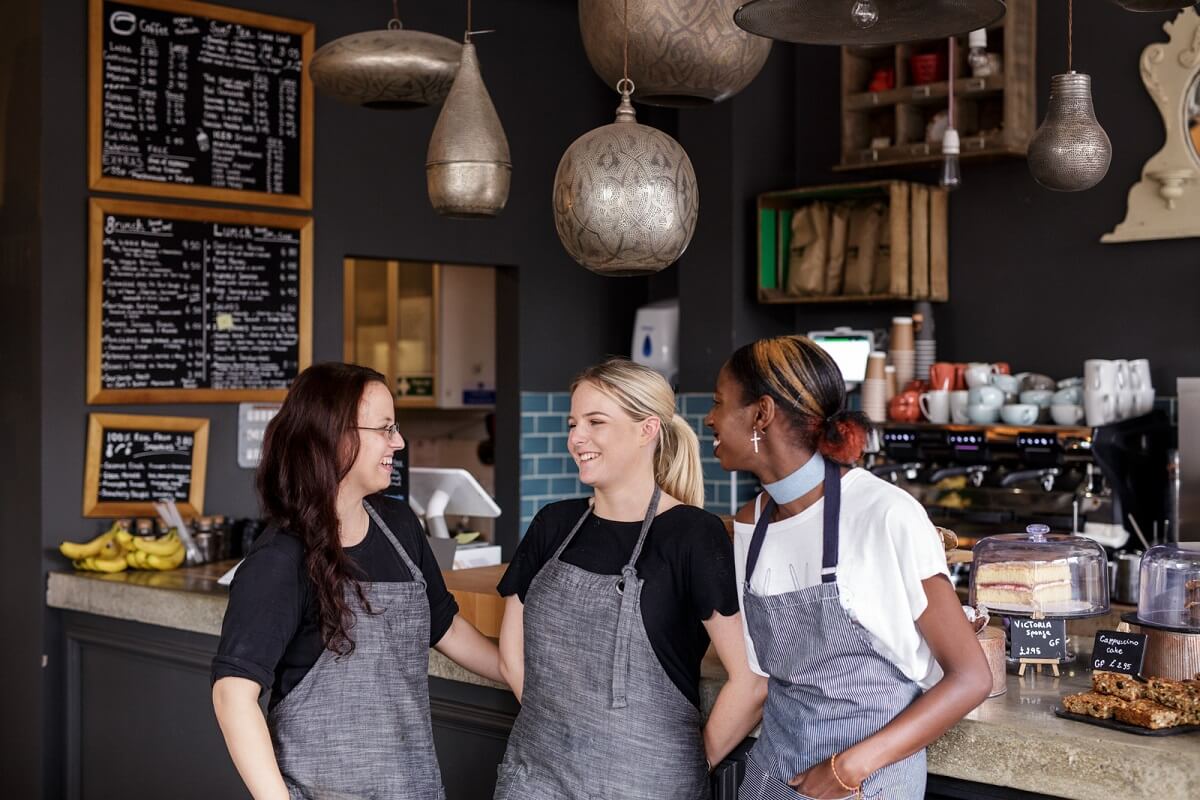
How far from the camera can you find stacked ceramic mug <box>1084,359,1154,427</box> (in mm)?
4625

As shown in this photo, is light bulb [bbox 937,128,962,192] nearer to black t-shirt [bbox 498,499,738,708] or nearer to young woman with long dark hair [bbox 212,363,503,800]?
black t-shirt [bbox 498,499,738,708]

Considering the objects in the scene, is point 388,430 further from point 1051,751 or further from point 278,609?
point 1051,751

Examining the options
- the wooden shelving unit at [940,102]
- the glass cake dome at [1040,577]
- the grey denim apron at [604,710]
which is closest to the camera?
the grey denim apron at [604,710]

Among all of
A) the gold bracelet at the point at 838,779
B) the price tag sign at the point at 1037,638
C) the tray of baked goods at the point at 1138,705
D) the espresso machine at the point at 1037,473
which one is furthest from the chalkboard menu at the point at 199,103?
the tray of baked goods at the point at 1138,705

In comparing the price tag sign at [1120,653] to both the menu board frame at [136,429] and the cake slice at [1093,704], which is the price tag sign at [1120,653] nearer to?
the cake slice at [1093,704]

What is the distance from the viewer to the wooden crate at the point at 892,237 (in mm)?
5305

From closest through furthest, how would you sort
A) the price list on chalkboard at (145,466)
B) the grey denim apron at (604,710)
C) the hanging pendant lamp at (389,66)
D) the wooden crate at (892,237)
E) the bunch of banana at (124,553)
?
the grey denim apron at (604,710) → the hanging pendant lamp at (389,66) → the bunch of banana at (124,553) → the price list on chalkboard at (145,466) → the wooden crate at (892,237)

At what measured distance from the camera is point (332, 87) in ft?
9.48

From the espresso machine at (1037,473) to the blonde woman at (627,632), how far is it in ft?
8.00

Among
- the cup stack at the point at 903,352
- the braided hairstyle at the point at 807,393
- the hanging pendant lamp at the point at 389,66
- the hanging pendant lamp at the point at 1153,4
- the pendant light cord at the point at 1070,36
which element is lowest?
the braided hairstyle at the point at 807,393

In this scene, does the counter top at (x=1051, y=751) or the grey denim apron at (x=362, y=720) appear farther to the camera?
the grey denim apron at (x=362, y=720)

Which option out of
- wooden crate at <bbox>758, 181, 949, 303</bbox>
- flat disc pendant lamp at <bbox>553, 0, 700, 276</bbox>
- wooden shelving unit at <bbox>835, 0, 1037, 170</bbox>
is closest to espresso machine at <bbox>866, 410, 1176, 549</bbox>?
wooden crate at <bbox>758, 181, 949, 303</bbox>

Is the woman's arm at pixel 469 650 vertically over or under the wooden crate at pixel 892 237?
under

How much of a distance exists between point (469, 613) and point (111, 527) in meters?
1.93
